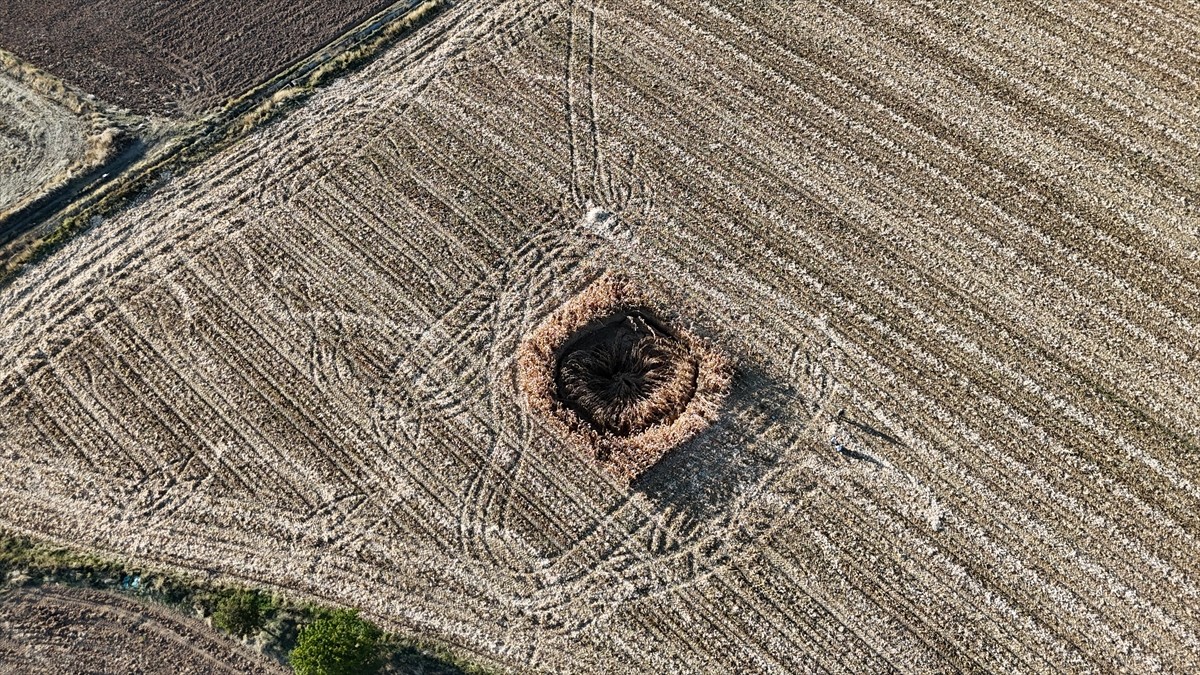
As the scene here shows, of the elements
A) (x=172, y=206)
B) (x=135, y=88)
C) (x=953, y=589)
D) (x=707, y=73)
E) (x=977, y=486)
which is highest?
(x=135, y=88)

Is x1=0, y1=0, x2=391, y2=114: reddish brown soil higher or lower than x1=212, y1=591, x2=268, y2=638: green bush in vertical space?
higher

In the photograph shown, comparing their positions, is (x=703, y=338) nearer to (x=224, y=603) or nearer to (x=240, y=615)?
(x=240, y=615)

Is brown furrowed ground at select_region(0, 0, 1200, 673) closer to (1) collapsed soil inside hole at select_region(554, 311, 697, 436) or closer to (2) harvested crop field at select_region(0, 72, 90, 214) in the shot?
(1) collapsed soil inside hole at select_region(554, 311, 697, 436)

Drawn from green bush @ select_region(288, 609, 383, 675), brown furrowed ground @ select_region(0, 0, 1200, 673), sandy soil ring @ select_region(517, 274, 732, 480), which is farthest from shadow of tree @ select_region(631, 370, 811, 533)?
green bush @ select_region(288, 609, 383, 675)

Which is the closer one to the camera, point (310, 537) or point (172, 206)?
point (310, 537)

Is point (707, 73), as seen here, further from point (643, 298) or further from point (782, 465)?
point (782, 465)

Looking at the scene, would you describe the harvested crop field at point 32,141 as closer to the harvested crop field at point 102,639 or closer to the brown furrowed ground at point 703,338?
the brown furrowed ground at point 703,338

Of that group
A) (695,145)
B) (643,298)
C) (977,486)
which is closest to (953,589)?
(977,486)
